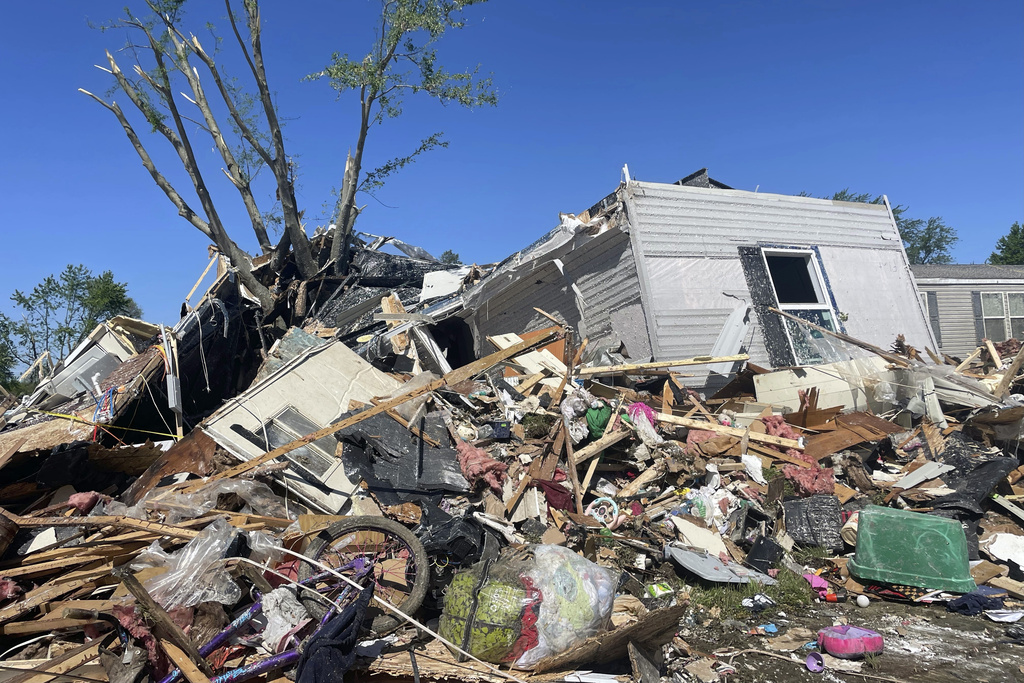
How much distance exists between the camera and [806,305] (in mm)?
10594

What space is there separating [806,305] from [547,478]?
704cm

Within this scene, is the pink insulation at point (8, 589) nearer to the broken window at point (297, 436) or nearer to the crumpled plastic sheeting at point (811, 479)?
the broken window at point (297, 436)

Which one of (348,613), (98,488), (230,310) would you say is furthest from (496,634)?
(230,310)

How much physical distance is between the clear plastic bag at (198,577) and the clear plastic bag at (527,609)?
1.53 m

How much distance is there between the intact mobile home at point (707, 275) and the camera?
9.55 m

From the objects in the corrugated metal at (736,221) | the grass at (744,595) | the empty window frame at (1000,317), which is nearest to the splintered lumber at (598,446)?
the grass at (744,595)

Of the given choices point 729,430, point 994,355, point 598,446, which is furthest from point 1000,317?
point 598,446

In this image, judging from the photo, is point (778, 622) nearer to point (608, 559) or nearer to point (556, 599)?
point (608, 559)

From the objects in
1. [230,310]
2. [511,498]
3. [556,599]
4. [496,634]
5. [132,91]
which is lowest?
[496,634]

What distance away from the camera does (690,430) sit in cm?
736

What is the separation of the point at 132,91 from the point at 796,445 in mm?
18622

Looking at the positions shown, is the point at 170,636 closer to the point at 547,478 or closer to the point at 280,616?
the point at 280,616

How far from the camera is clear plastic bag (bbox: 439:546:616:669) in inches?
146

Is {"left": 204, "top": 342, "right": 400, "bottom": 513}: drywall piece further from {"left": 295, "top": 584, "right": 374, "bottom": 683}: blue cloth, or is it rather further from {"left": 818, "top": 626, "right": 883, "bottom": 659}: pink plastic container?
{"left": 818, "top": 626, "right": 883, "bottom": 659}: pink plastic container
